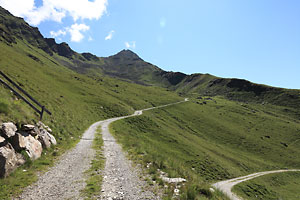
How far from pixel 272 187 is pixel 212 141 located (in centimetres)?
2710

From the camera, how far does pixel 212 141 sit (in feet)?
238

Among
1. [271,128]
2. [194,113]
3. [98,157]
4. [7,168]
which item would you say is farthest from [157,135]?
[271,128]

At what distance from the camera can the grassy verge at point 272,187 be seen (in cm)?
4024

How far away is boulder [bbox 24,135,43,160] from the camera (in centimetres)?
1157

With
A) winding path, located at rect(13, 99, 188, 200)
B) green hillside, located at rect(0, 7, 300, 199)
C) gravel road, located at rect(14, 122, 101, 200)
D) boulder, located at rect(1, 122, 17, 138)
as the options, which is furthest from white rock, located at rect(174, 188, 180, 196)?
boulder, located at rect(1, 122, 17, 138)

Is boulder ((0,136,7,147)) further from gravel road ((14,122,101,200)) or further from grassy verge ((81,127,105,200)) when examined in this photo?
grassy verge ((81,127,105,200))

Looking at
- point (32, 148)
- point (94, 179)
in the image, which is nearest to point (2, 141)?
point (32, 148)

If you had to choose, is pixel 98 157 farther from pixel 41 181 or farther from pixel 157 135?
pixel 157 135

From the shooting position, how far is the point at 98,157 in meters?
15.5

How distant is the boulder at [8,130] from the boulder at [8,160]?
0.85 metres

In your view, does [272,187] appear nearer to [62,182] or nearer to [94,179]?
[94,179]

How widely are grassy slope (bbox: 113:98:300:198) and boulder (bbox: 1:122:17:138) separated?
10.6 m

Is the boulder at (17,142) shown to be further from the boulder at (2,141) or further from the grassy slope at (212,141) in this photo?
the grassy slope at (212,141)

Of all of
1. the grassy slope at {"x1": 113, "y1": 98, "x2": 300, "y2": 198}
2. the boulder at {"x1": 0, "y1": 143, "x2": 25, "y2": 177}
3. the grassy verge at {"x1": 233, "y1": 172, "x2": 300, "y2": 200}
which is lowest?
the grassy verge at {"x1": 233, "y1": 172, "x2": 300, "y2": 200}
